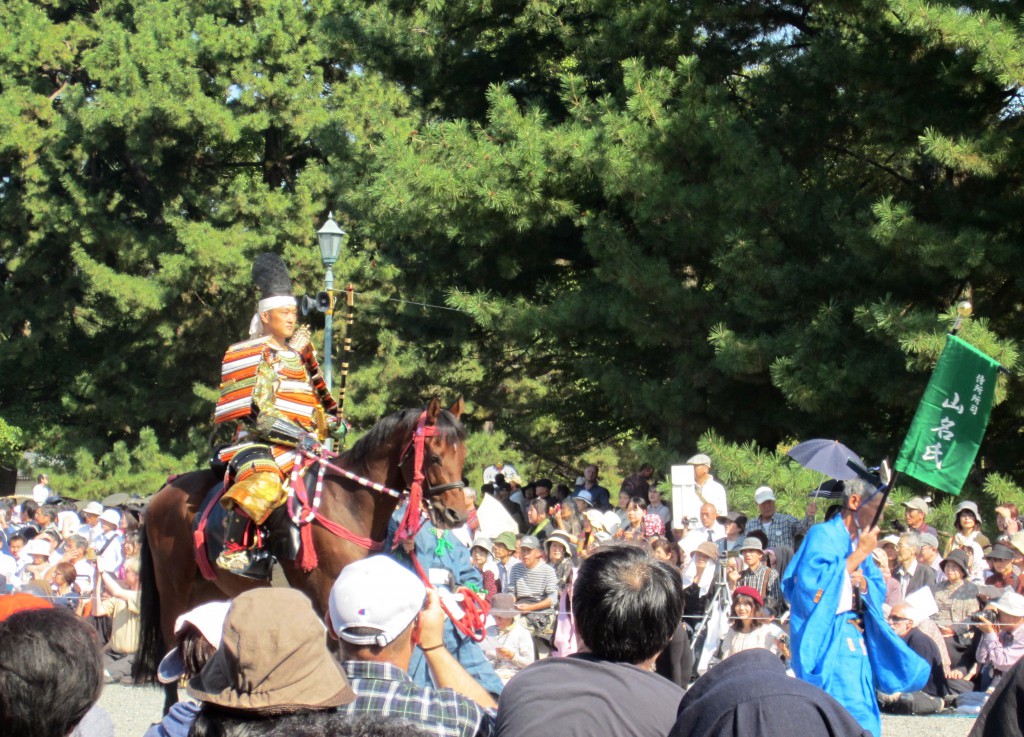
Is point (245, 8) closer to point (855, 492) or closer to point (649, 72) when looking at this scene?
point (649, 72)

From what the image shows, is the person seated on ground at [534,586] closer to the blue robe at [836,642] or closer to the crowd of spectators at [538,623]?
the crowd of spectators at [538,623]

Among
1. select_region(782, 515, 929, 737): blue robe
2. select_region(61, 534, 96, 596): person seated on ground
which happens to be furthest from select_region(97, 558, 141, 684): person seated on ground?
select_region(782, 515, 929, 737): blue robe

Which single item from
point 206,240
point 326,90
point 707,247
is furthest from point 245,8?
point 707,247

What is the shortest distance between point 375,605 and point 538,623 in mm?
8842

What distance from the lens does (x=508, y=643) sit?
408 inches

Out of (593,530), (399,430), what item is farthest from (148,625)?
(593,530)

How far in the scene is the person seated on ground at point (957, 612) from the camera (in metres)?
10.2

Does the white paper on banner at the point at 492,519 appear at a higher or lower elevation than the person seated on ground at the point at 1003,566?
lower

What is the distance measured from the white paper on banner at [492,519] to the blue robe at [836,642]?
9.25 m

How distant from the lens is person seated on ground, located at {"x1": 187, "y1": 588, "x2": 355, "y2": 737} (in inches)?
111

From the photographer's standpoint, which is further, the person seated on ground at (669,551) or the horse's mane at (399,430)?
the person seated on ground at (669,551)

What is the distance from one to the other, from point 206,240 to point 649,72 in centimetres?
1530

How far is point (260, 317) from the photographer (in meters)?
8.42

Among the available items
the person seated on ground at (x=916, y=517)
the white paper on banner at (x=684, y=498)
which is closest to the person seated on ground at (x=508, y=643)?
the white paper on banner at (x=684, y=498)
